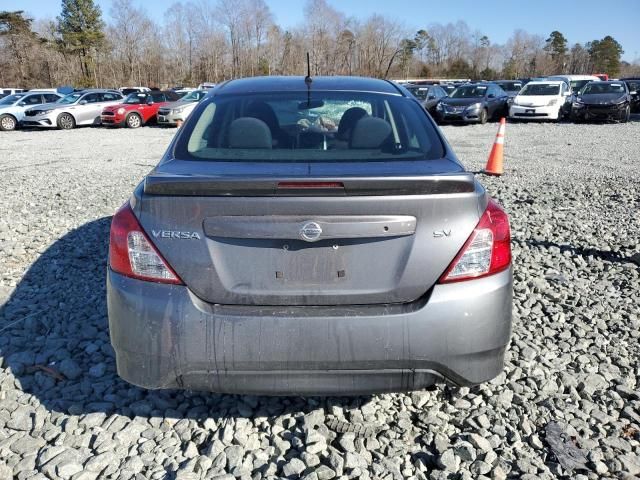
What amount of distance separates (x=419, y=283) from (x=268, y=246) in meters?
0.63

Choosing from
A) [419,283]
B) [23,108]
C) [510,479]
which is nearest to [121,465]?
[419,283]

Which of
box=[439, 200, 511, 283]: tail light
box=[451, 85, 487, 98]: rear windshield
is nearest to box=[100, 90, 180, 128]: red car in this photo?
box=[451, 85, 487, 98]: rear windshield

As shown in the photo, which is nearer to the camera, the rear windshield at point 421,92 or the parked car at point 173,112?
the parked car at point 173,112

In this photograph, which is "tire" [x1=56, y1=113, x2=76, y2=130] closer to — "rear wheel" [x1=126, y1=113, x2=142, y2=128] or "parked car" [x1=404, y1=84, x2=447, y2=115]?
"rear wheel" [x1=126, y1=113, x2=142, y2=128]

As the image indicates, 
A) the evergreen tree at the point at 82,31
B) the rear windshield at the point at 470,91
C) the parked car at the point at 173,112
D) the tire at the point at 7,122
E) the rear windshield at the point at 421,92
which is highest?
the evergreen tree at the point at 82,31

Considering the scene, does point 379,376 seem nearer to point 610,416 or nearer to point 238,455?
point 238,455

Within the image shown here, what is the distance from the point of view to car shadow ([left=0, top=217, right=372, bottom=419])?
2.77 metres

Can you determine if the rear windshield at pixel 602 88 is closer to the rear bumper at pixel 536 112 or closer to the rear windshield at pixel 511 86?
the rear bumper at pixel 536 112

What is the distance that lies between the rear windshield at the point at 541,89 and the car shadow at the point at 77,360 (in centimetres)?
2014

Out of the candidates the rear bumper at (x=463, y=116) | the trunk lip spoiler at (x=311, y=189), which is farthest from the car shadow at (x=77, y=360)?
the rear bumper at (x=463, y=116)

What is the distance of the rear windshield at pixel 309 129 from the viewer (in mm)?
2701

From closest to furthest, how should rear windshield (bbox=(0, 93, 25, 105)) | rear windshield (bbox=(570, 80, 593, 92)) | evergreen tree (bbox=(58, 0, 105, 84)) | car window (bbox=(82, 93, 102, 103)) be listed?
rear windshield (bbox=(0, 93, 25, 105)) < car window (bbox=(82, 93, 102, 103)) < rear windshield (bbox=(570, 80, 593, 92)) < evergreen tree (bbox=(58, 0, 105, 84))

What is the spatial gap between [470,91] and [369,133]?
2023 centimetres

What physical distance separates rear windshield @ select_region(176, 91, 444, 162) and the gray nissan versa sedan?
0.46m
